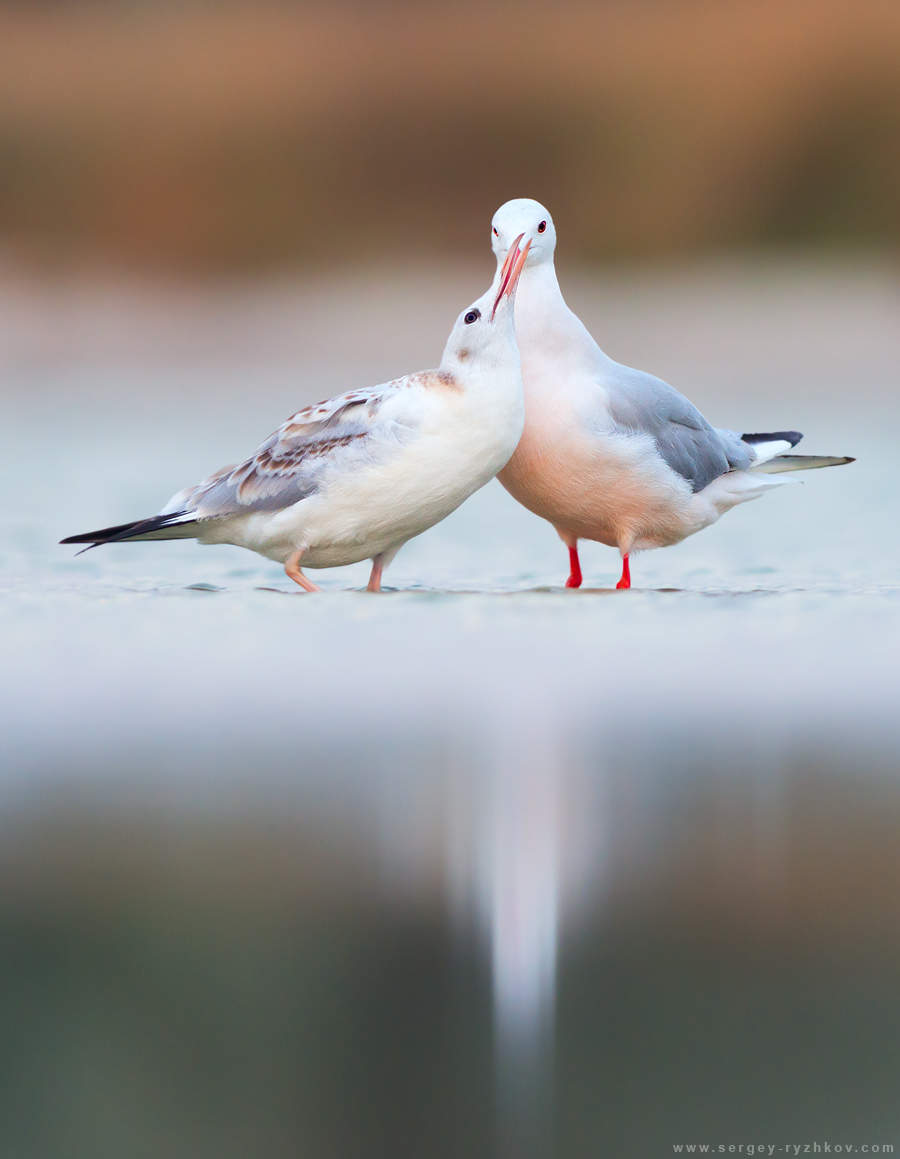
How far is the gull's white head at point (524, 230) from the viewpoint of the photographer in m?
4.87

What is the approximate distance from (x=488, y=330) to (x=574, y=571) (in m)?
1.05

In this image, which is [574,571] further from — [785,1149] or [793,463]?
[785,1149]

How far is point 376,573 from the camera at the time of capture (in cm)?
501

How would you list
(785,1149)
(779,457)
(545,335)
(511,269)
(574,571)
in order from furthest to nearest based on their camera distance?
(779,457) → (574,571) → (545,335) → (511,269) → (785,1149)

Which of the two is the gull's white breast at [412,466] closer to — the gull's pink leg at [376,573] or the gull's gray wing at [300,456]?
the gull's gray wing at [300,456]

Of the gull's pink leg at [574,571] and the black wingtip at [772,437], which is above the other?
the black wingtip at [772,437]

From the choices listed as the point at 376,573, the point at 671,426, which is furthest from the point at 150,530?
the point at 671,426

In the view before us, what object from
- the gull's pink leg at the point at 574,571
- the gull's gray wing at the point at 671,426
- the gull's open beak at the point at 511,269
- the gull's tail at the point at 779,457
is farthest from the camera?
the gull's tail at the point at 779,457

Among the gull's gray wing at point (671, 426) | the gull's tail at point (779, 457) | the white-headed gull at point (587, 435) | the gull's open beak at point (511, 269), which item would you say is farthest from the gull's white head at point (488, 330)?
the gull's tail at point (779, 457)

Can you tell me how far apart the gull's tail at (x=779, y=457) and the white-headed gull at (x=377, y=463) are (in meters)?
1.29

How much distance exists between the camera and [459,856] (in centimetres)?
259

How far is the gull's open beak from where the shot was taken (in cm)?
466

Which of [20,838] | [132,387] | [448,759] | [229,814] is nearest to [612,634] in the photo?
[448,759]

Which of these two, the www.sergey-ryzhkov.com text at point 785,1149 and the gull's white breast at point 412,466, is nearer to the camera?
the www.sergey-ryzhkov.com text at point 785,1149
